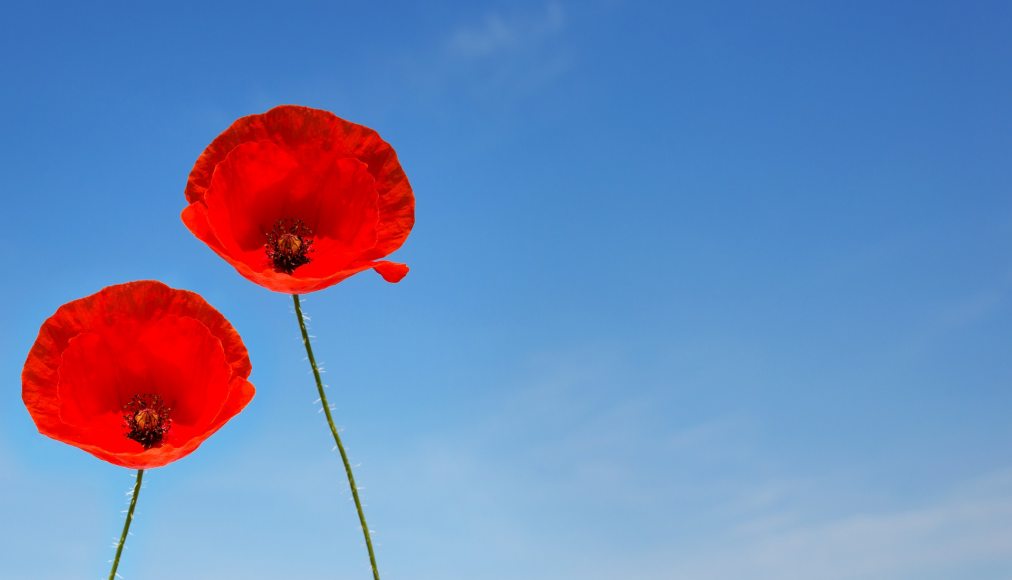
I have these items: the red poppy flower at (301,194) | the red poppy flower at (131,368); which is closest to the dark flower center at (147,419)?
the red poppy flower at (131,368)

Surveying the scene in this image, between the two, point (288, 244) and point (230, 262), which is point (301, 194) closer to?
point (288, 244)

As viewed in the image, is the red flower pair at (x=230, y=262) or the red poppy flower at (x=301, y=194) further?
the red poppy flower at (x=301, y=194)

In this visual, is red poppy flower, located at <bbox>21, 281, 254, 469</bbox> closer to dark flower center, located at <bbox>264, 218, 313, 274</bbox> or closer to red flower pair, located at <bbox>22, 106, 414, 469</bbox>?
red flower pair, located at <bbox>22, 106, 414, 469</bbox>

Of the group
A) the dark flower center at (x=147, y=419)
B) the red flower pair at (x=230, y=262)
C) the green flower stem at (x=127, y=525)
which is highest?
the red flower pair at (x=230, y=262)

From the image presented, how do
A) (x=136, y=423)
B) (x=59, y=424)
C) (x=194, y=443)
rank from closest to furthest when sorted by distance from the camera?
1. (x=194, y=443)
2. (x=59, y=424)
3. (x=136, y=423)

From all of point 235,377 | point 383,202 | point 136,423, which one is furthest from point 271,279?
point 136,423

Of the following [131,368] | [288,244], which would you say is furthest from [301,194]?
[131,368]

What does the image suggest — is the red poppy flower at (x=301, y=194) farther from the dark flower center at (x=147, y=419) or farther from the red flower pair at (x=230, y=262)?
the dark flower center at (x=147, y=419)

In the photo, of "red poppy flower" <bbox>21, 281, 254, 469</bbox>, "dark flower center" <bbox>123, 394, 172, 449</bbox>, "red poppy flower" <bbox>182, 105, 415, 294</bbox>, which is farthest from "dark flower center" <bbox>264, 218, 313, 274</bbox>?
"dark flower center" <bbox>123, 394, 172, 449</bbox>

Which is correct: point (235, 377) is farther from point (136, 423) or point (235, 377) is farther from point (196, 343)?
point (136, 423)
